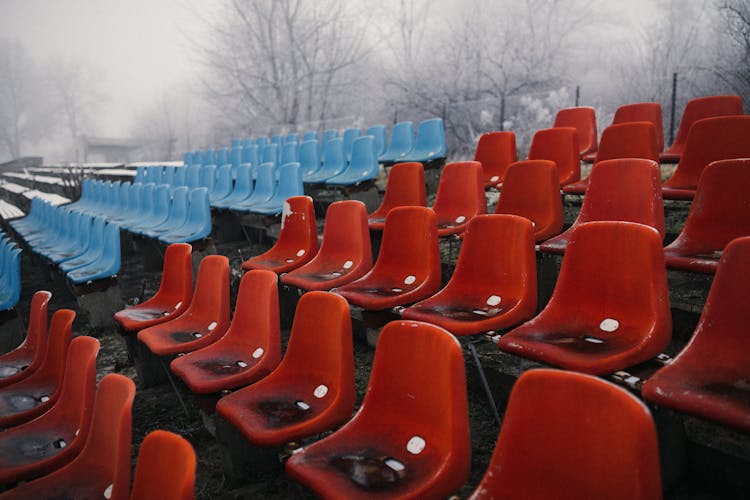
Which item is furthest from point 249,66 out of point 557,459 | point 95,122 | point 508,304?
point 95,122

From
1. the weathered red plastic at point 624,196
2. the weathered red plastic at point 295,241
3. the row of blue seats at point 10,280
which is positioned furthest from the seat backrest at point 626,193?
the row of blue seats at point 10,280

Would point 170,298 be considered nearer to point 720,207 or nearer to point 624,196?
point 624,196

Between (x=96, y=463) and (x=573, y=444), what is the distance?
1504 mm

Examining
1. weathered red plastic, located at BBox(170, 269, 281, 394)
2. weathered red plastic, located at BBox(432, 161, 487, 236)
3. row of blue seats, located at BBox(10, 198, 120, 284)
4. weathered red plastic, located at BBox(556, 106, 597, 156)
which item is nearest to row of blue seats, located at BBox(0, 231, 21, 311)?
row of blue seats, located at BBox(10, 198, 120, 284)

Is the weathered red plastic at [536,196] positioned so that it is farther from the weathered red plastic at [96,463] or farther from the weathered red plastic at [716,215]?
the weathered red plastic at [96,463]

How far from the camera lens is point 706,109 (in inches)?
159

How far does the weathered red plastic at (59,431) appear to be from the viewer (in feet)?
6.51

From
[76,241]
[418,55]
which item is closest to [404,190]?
[76,241]

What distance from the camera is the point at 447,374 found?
1.52m

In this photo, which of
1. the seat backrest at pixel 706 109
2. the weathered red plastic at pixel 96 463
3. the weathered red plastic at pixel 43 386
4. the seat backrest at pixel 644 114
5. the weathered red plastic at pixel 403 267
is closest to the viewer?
the weathered red plastic at pixel 96 463

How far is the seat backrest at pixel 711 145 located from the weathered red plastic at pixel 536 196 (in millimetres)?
724

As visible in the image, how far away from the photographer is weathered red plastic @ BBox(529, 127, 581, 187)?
3938mm

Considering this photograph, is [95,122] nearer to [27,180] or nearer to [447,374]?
[27,180]

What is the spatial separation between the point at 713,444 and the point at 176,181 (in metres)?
7.30
